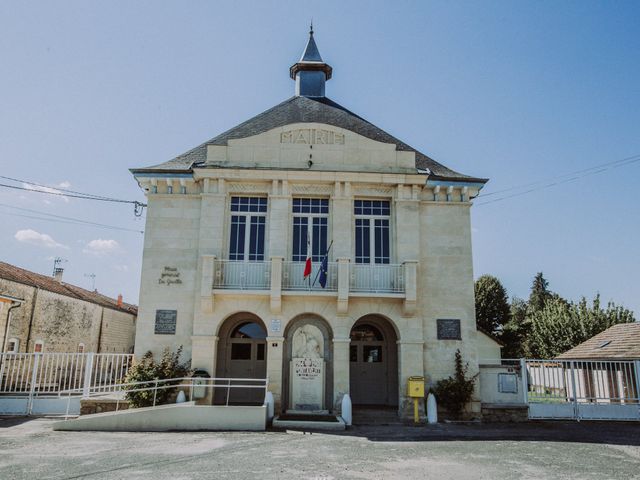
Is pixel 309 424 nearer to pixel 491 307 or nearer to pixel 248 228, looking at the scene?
pixel 248 228

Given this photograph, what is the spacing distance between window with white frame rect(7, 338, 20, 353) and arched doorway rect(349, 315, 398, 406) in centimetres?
1482

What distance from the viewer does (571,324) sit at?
3234 centimetres

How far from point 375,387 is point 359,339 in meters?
1.55

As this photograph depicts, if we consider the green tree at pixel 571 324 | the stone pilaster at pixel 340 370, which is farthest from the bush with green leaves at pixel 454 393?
the green tree at pixel 571 324

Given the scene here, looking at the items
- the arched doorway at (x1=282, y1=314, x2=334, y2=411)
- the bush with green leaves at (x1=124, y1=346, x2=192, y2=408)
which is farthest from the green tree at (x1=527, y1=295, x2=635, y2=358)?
the bush with green leaves at (x1=124, y1=346, x2=192, y2=408)

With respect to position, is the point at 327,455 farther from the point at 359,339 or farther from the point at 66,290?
the point at 66,290

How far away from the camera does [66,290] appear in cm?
2739

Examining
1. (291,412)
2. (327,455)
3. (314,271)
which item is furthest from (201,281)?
(327,455)

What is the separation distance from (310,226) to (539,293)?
70033mm

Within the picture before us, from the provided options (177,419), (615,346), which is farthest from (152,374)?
(615,346)

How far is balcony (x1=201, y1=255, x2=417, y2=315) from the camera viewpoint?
1427 centimetres

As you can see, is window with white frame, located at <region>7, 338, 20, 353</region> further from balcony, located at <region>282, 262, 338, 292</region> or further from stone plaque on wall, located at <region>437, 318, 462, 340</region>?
stone plaque on wall, located at <region>437, 318, 462, 340</region>

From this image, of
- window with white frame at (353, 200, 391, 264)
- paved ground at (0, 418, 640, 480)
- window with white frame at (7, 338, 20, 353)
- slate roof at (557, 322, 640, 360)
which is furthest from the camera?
window with white frame at (7, 338, 20, 353)

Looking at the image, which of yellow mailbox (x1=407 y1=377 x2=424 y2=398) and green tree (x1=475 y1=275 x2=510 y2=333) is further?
green tree (x1=475 y1=275 x2=510 y2=333)
